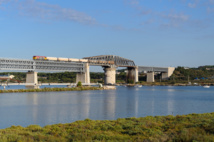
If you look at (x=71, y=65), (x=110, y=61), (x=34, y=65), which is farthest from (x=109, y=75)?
(x=34, y=65)

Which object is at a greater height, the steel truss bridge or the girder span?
the girder span

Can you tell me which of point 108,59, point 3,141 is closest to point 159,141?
point 3,141

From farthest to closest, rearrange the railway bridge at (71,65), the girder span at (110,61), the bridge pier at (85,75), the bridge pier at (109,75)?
the bridge pier at (109,75), the girder span at (110,61), the bridge pier at (85,75), the railway bridge at (71,65)

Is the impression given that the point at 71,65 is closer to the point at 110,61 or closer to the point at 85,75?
the point at 85,75

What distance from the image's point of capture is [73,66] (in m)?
145

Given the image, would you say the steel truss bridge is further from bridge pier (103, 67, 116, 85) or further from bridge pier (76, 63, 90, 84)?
bridge pier (103, 67, 116, 85)

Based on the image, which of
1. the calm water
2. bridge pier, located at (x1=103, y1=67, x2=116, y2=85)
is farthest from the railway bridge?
the calm water

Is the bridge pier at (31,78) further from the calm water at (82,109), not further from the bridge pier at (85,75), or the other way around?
the calm water at (82,109)

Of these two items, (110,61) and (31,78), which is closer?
(31,78)

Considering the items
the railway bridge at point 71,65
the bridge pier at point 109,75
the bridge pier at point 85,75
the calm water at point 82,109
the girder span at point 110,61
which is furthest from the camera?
the bridge pier at point 109,75

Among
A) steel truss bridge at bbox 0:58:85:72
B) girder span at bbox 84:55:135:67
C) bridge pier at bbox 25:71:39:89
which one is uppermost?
girder span at bbox 84:55:135:67

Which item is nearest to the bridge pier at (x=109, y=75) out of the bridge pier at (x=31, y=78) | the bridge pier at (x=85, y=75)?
the bridge pier at (x=85, y=75)

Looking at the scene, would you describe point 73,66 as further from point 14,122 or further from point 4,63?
point 14,122

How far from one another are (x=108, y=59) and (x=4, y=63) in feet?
252
